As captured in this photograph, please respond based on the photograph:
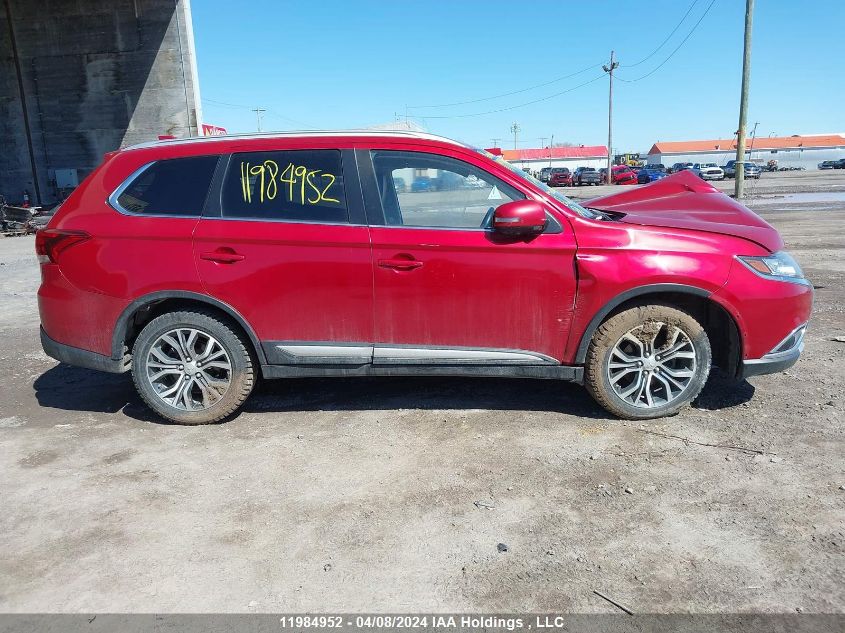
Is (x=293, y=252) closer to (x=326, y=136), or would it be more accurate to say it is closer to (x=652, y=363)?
(x=326, y=136)

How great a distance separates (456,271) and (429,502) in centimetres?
143

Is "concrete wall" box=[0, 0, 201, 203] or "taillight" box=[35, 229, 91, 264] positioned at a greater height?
"concrete wall" box=[0, 0, 201, 203]

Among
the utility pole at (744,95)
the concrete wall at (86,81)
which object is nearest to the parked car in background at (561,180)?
the concrete wall at (86,81)

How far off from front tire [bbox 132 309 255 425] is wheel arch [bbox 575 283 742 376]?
7.41ft

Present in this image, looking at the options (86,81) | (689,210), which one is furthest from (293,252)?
(86,81)

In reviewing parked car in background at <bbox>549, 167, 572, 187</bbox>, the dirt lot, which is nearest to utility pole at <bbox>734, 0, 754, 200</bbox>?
the dirt lot

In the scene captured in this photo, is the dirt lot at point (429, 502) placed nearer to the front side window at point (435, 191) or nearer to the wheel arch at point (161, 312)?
the wheel arch at point (161, 312)

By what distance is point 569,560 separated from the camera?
2.68 m

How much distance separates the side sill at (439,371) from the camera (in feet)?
13.2

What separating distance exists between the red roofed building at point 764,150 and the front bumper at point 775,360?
335 feet

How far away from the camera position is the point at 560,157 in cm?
11356

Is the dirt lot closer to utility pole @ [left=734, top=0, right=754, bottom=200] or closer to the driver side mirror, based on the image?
→ the driver side mirror

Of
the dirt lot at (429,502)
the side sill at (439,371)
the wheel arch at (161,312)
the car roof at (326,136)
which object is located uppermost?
the car roof at (326,136)

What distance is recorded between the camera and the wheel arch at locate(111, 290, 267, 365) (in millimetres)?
4082
